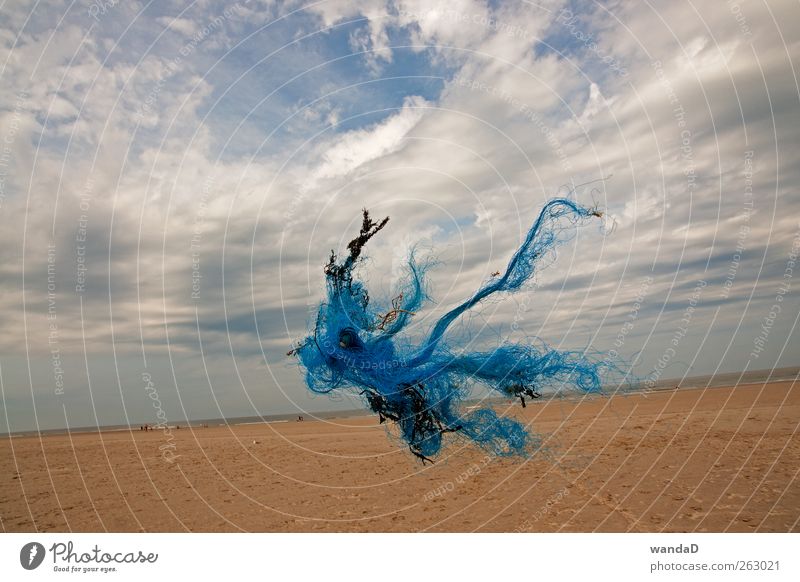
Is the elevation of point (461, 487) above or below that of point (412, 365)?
below

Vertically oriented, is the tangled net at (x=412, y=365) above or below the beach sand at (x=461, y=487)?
above

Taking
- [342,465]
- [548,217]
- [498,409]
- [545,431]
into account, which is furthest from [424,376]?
[545,431]

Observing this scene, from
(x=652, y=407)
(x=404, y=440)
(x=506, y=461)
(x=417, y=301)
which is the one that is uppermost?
(x=417, y=301)

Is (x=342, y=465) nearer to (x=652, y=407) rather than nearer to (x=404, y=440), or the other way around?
(x=404, y=440)

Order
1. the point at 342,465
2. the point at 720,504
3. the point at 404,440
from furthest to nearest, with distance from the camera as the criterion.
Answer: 1. the point at 342,465
2. the point at 720,504
3. the point at 404,440

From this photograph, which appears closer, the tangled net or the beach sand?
the tangled net

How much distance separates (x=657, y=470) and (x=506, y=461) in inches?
167

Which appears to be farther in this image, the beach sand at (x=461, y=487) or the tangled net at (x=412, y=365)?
the beach sand at (x=461, y=487)

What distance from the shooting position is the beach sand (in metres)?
9.29

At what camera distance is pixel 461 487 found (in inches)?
476

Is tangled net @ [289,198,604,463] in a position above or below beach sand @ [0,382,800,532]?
above

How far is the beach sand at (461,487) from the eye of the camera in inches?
366

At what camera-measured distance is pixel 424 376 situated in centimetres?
705

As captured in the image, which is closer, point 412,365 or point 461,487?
point 412,365
